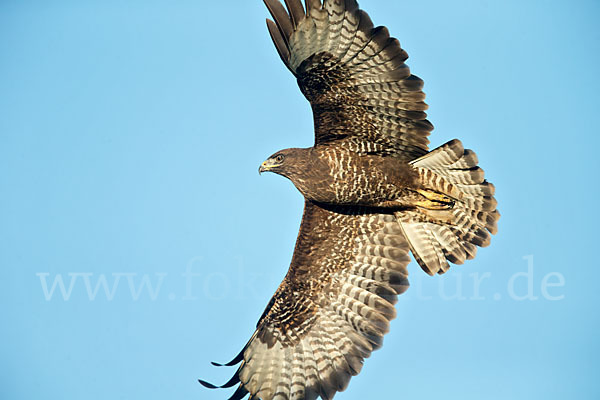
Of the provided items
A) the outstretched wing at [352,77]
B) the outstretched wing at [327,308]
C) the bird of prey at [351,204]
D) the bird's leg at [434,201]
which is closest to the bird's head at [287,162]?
the bird of prey at [351,204]

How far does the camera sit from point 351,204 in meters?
8.80

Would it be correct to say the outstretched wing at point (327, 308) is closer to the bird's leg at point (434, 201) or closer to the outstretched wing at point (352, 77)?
the bird's leg at point (434, 201)

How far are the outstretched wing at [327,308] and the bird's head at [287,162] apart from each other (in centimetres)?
102

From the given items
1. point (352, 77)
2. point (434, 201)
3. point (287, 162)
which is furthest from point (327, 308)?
point (352, 77)

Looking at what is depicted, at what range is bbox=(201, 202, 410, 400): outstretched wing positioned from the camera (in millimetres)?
9297

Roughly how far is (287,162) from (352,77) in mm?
Answer: 1336

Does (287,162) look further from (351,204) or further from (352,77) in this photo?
(352,77)

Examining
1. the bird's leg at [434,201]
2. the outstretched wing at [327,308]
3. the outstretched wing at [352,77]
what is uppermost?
the outstretched wing at [352,77]

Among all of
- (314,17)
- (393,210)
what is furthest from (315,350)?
(314,17)

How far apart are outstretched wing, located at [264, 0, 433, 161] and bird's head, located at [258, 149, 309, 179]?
336 mm

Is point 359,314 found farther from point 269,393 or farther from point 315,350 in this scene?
point 269,393

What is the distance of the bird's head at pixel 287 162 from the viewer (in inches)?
333

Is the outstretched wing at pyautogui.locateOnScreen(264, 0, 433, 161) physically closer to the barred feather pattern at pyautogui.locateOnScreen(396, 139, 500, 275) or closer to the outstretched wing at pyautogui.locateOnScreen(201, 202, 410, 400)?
the barred feather pattern at pyautogui.locateOnScreen(396, 139, 500, 275)

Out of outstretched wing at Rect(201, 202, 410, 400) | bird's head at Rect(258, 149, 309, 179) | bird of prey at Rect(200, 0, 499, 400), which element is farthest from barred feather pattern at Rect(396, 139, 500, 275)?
bird's head at Rect(258, 149, 309, 179)
